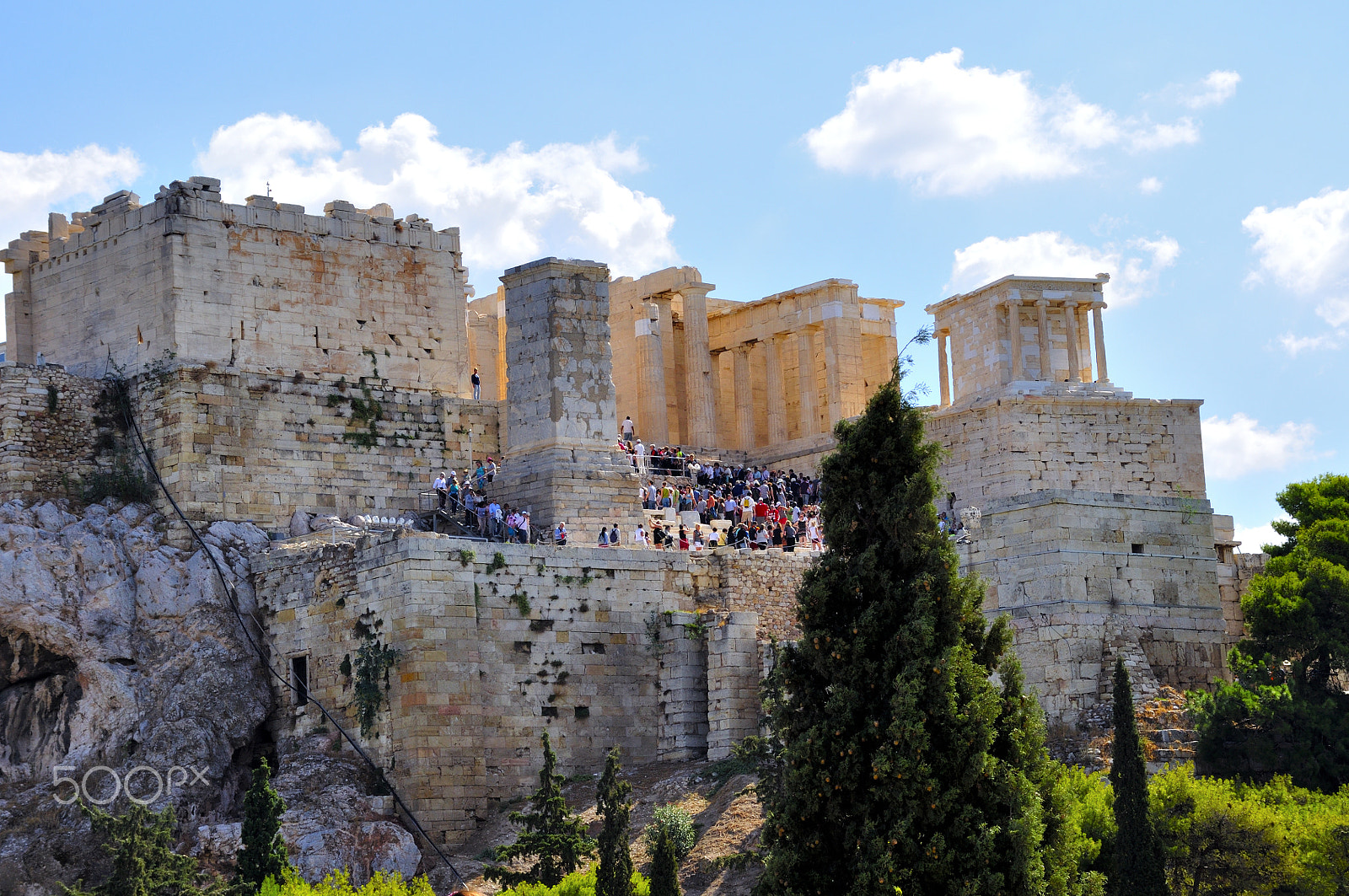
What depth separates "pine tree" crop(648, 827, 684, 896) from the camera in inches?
987

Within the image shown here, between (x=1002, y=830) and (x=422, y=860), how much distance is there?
503 inches

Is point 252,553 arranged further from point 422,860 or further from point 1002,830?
point 1002,830

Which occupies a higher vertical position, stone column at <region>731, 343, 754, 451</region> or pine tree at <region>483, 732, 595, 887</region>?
stone column at <region>731, 343, 754, 451</region>

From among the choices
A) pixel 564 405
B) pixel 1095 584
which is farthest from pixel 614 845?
pixel 564 405

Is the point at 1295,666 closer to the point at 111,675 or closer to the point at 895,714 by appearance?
the point at 895,714

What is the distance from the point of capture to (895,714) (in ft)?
69.5

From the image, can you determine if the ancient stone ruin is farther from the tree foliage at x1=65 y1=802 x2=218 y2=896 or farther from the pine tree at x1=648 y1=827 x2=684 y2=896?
the pine tree at x1=648 y1=827 x2=684 y2=896

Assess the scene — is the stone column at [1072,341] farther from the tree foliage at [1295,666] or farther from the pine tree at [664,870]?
the pine tree at [664,870]

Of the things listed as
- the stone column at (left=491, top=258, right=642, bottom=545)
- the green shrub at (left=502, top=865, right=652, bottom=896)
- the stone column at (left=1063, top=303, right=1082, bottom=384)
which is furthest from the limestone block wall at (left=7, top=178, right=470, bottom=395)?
the stone column at (left=1063, top=303, right=1082, bottom=384)

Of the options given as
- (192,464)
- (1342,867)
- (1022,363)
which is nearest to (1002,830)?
(1342,867)

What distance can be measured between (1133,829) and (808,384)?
27418 millimetres

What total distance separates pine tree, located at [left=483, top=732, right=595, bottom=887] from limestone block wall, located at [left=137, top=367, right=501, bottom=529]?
9.71m

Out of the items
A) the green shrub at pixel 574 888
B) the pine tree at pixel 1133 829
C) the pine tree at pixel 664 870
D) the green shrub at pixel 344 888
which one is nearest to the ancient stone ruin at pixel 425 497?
the green shrub at pixel 344 888

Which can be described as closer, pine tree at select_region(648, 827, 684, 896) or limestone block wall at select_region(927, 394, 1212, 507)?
pine tree at select_region(648, 827, 684, 896)
